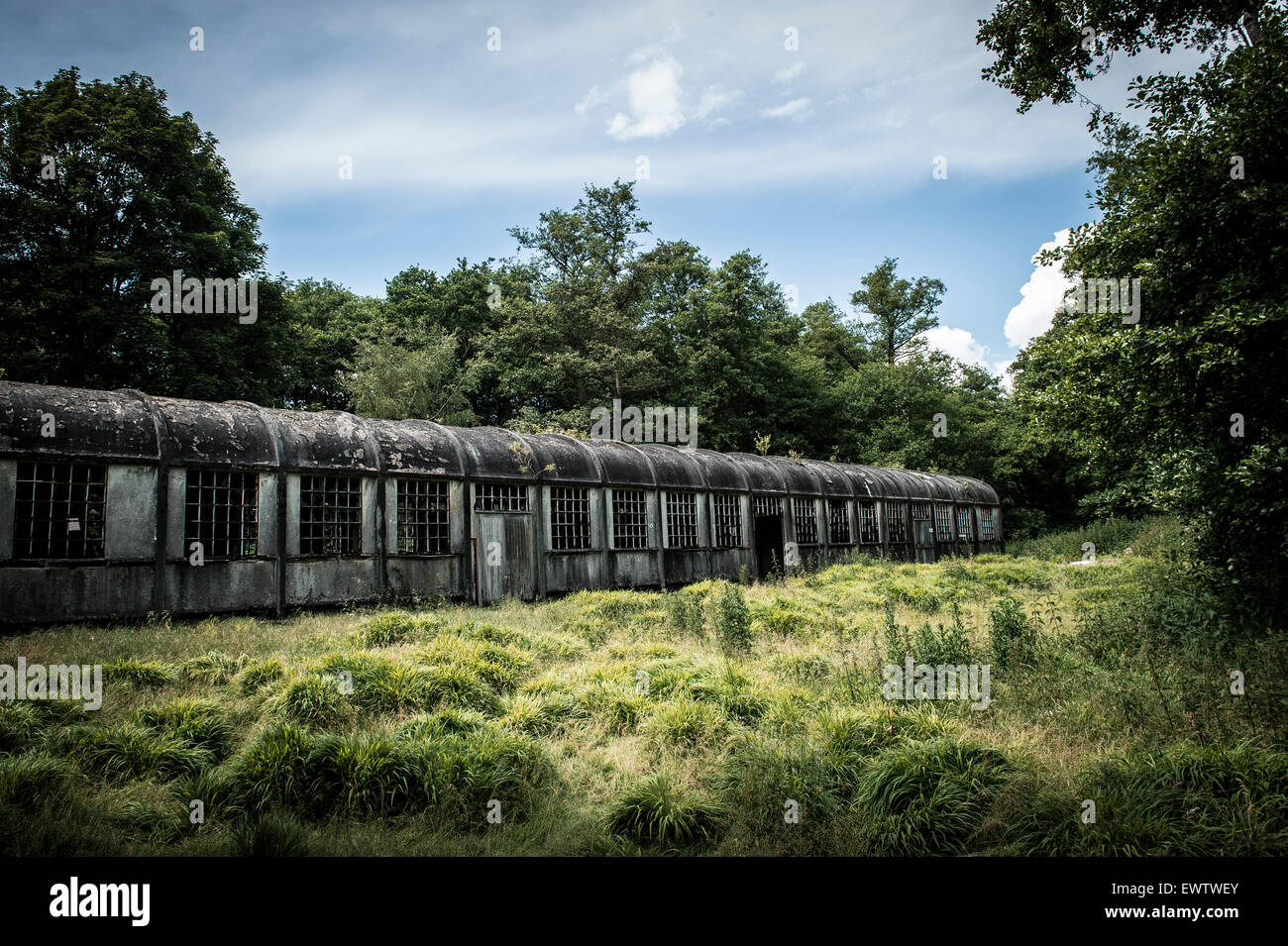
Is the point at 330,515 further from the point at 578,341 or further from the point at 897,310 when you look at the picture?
the point at 897,310

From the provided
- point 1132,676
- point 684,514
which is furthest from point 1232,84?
point 684,514

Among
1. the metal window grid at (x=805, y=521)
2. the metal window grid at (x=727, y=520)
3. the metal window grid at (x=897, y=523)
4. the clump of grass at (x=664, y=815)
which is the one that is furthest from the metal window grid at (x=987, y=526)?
the clump of grass at (x=664, y=815)

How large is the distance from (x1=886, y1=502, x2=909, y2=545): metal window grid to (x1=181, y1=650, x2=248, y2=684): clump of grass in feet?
72.6

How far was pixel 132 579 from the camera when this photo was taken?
10.0 meters

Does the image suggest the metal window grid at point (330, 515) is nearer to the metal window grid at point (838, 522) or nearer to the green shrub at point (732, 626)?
the green shrub at point (732, 626)

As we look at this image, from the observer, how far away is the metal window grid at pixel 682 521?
686 inches

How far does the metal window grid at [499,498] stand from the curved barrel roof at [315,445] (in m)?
0.25

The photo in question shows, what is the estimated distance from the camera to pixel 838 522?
2309cm

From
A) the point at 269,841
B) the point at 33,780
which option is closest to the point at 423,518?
the point at 33,780

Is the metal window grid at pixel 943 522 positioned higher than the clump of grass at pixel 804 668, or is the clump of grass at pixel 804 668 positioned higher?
the metal window grid at pixel 943 522

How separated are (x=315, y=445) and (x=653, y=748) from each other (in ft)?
30.3

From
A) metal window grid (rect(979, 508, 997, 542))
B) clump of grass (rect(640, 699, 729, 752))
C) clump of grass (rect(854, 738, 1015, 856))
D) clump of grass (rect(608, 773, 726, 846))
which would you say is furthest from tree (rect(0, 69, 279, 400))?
metal window grid (rect(979, 508, 997, 542))

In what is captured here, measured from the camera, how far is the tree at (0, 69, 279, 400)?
2111 centimetres

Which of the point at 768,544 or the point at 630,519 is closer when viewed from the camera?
the point at 630,519
